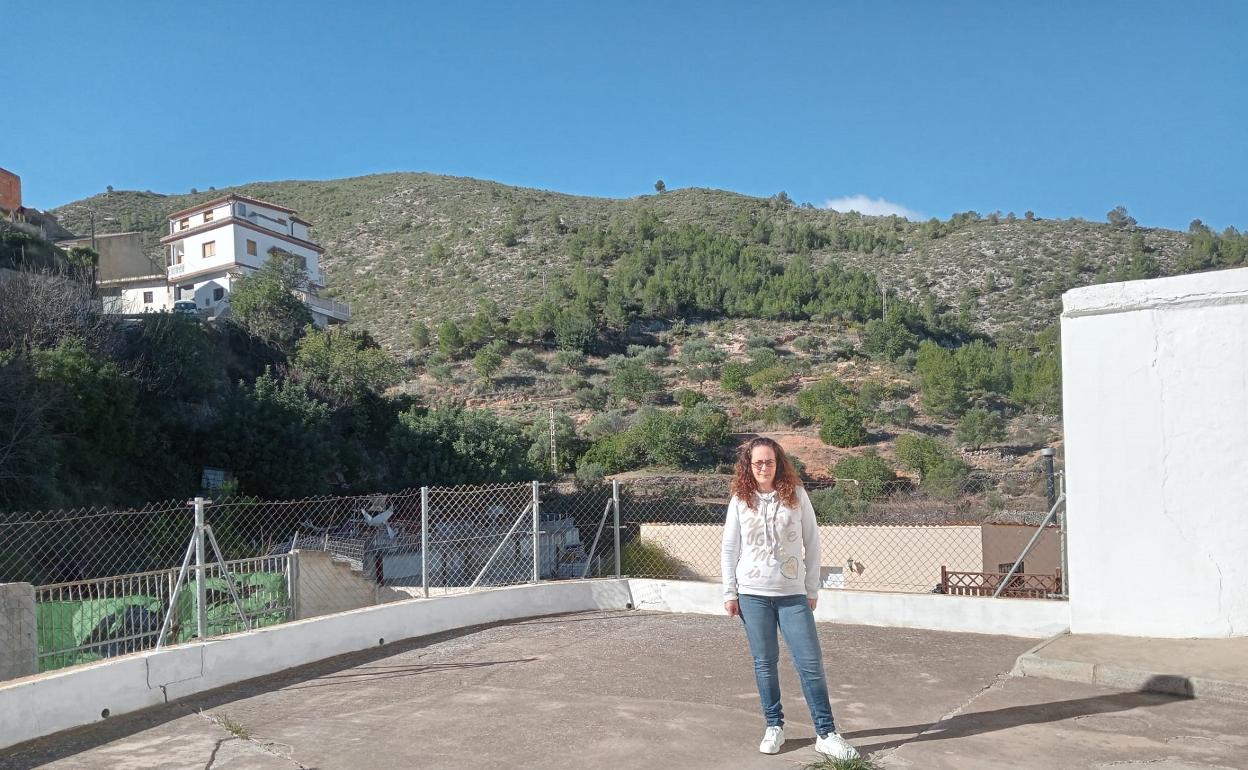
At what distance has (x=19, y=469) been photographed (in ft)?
64.2

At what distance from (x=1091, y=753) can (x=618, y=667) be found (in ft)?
9.73

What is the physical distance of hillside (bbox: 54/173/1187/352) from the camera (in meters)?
60.6

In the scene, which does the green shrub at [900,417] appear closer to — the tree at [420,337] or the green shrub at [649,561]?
the tree at [420,337]

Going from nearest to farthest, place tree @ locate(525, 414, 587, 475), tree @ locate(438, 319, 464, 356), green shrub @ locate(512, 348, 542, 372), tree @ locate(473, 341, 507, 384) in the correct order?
tree @ locate(525, 414, 587, 475), tree @ locate(473, 341, 507, 384), green shrub @ locate(512, 348, 542, 372), tree @ locate(438, 319, 464, 356)

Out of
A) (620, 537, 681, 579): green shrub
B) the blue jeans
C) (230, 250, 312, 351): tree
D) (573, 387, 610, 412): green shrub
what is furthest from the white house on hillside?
the blue jeans

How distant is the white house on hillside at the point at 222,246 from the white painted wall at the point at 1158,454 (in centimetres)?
4455

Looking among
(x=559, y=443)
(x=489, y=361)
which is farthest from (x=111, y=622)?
(x=489, y=361)

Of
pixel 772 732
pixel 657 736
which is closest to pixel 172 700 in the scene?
pixel 657 736

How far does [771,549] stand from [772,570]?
94 millimetres

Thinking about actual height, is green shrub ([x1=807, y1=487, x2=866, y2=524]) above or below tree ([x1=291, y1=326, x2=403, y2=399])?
below

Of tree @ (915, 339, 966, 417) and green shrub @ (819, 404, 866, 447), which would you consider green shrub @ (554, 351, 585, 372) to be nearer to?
green shrub @ (819, 404, 866, 447)

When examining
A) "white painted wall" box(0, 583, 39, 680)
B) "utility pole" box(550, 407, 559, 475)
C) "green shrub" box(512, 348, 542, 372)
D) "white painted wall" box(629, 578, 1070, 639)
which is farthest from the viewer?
"green shrub" box(512, 348, 542, 372)

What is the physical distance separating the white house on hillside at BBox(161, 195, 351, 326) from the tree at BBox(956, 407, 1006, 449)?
28432mm

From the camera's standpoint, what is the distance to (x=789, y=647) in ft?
15.1
